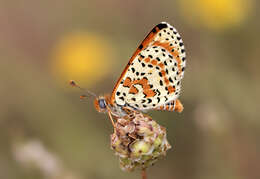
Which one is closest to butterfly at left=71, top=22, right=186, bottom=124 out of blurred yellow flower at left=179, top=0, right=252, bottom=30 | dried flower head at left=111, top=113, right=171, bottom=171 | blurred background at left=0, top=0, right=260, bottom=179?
dried flower head at left=111, top=113, right=171, bottom=171

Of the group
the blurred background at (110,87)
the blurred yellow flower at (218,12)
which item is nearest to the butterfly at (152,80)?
the blurred background at (110,87)

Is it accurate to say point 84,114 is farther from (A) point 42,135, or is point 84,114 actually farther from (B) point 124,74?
(B) point 124,74

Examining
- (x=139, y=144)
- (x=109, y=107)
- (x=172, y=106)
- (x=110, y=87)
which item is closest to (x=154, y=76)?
(x=172, y=106)

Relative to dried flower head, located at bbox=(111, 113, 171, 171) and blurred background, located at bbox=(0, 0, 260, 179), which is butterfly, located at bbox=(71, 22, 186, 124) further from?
blurred background, located at bbox=(0, 0, 260, 179)

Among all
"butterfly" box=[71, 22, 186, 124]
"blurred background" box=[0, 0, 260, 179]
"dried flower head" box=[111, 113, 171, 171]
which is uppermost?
"butterfly" box=[71, 22, 186, 124]

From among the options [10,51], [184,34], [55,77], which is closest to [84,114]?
[55,77]

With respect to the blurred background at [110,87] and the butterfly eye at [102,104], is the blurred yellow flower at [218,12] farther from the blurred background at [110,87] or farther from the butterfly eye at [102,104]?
the butterfly eye at [102,104]

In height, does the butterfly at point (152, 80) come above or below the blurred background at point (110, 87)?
above
